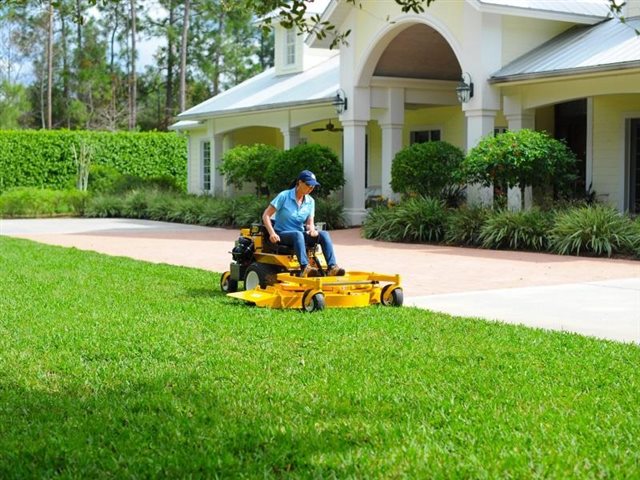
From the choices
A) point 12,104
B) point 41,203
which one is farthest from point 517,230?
point 12,104

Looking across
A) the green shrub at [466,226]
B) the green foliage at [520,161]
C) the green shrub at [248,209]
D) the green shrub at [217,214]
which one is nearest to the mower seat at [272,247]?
the green shrub at [466,226]

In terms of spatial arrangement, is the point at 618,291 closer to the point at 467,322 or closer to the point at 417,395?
the point at 467,322

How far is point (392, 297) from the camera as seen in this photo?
9.52m

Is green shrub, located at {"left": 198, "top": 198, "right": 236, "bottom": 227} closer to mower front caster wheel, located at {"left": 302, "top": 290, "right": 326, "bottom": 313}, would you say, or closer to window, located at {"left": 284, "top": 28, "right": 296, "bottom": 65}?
window, located at {"left": 284, "top": 28, "right": 296, "bottom": 65}

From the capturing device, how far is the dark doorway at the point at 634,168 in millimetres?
19844

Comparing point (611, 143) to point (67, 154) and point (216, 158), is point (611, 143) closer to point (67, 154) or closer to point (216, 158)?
point (216, 158)

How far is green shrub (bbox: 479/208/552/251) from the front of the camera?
16344 mm

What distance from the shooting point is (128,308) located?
30.1 feet

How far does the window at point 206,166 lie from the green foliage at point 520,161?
1627 cm

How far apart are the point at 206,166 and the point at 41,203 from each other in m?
5.92

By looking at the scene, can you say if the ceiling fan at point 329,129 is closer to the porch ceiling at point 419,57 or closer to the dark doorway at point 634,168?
the porch ceiling at point 419,57

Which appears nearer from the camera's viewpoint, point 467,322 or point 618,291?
point 467,322

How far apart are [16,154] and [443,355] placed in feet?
97.0

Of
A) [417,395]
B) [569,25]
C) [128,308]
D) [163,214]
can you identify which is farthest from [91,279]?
[163,214]
